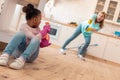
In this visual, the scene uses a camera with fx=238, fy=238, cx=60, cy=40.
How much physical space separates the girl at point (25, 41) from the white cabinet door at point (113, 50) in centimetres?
409

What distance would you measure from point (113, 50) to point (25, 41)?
14.0 feet

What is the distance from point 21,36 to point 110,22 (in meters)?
4.91

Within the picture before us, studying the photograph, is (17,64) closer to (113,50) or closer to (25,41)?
(25,41)

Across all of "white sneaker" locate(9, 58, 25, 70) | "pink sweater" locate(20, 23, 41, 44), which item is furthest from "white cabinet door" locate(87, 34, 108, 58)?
"white sneaker" locate(9, 58, 25, 70)

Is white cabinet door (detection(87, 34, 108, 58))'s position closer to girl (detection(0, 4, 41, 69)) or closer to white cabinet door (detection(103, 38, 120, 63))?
white cabinet door (detection(103, 38, 120, 63))

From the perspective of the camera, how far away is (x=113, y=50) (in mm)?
5969

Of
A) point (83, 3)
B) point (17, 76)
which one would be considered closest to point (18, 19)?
point (83, 3)

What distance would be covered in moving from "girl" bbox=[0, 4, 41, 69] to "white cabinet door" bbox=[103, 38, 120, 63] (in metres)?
4.09

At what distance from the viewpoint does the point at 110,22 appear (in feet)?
21.3

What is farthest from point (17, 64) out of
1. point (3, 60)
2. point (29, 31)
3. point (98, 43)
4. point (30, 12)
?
point (98, 43)

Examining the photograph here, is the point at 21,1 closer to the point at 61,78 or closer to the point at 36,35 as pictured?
the point at 36,35

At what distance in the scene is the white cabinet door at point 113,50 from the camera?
5.96 m

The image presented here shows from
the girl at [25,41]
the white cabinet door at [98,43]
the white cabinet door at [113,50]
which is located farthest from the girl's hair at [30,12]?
the white cabinet door at [113,50]

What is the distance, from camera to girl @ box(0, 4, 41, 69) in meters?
1.78
